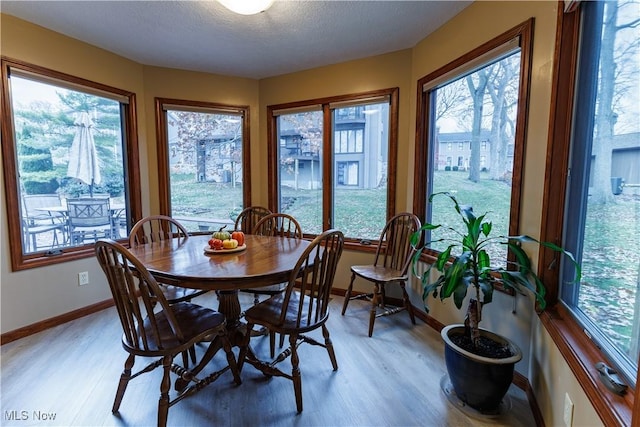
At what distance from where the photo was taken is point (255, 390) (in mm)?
1894

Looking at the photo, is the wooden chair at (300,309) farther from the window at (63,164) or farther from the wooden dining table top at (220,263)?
the window at (63,164)

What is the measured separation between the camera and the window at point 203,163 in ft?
11.6

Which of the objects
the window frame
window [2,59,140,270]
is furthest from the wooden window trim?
window [2,59,140,270]

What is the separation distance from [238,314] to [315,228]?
5.19 feet

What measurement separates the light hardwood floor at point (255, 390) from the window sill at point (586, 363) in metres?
0.60

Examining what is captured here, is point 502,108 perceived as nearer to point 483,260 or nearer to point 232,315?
point 483,260

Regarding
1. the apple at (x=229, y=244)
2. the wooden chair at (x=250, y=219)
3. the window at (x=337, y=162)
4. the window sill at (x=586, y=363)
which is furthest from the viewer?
the wooden chair at (x=250, y=219)

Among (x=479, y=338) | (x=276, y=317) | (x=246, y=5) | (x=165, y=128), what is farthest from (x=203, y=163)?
(x=479, y=338)

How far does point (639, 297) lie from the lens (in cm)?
102

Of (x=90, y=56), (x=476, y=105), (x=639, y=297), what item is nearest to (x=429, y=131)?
(x=476, y=105)

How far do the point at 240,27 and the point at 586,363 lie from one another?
292cm

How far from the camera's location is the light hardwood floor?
5.48ft

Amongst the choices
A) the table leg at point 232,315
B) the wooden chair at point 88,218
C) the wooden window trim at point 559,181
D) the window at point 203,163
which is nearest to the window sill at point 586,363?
the wooden window trim at point 559,181

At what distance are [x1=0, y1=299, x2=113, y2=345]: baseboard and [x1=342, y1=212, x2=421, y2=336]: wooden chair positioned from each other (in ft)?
7.57
